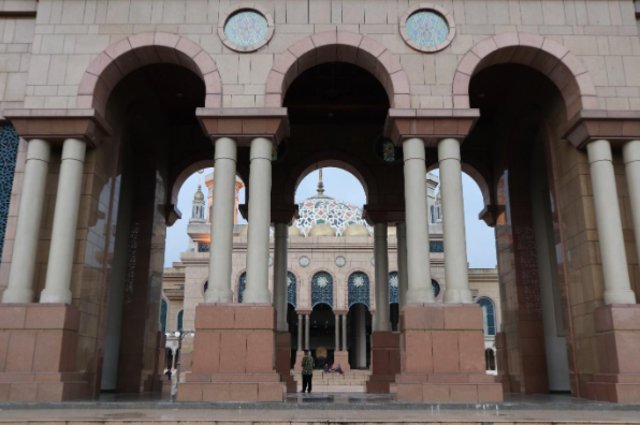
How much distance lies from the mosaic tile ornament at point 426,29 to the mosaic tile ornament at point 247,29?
329 centimetres

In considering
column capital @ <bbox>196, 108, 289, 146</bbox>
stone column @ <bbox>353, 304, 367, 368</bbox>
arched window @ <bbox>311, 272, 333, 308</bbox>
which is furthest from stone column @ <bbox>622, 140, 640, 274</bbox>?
stone column @ <bbox>353, 304, 367, 368</bbox>

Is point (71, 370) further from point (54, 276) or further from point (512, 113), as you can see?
point (512, 113)

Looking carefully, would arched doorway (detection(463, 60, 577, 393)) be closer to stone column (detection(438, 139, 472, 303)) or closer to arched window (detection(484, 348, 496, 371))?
stone column (detection(438, 139, 472, 303))

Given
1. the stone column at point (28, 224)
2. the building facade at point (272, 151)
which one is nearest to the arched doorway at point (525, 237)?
the building facade at point (272, 151)

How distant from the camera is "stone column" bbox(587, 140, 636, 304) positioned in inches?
477

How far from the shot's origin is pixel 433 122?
13102mm

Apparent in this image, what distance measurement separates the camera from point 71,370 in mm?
12070

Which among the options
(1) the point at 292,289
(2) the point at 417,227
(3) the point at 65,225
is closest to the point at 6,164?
(3) the point at 65,225

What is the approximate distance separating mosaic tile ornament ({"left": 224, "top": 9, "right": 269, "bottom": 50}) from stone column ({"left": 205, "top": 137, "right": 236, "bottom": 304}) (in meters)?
2.28

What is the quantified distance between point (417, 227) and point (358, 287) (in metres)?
33.2

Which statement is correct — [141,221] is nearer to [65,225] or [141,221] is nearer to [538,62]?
[65,225]

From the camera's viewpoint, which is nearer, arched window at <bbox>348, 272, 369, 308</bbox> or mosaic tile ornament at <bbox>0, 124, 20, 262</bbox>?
mosaic tile ornament at <bbox>0, 124, 20, 262</bbox>

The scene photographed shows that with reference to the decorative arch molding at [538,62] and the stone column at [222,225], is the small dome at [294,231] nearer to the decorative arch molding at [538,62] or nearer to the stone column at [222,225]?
the stone column at [222,225]

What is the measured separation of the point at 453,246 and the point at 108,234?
26.2 ft
